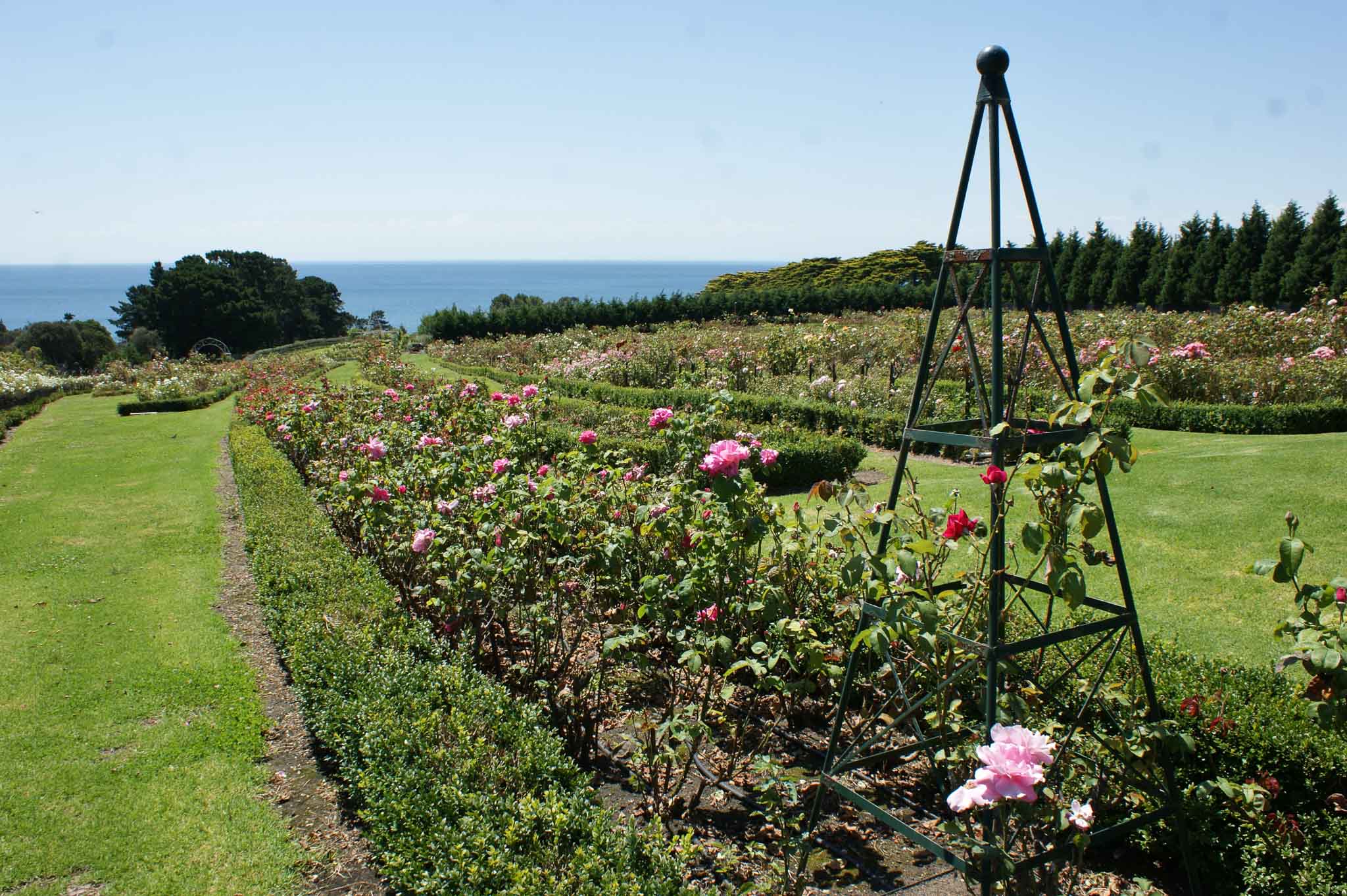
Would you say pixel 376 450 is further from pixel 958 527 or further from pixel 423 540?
pixel 958 527

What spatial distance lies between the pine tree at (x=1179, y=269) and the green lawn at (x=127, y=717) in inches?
1384

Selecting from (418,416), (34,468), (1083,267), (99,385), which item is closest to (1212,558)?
(418,416)

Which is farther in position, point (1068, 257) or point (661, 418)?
Answer: point (1068, 257)

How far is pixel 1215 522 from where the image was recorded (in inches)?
244

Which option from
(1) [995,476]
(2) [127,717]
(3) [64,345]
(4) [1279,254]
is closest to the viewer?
(1) [995,476]

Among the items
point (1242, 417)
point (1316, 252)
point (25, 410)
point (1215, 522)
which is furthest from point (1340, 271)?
point (25, 410)

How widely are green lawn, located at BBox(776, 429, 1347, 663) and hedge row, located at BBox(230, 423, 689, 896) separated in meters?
2.80

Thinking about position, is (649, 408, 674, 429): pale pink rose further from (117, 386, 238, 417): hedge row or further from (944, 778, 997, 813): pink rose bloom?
(117, 386, 238, 417): hedge row

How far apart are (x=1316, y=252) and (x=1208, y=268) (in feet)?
12.7

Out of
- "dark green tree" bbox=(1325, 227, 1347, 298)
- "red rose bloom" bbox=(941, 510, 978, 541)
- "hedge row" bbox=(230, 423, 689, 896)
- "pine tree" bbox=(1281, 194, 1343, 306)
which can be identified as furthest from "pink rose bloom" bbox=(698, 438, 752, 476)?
"pine tree" bbox=(1281, 194, 1343, 306)

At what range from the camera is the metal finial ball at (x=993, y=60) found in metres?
2.24

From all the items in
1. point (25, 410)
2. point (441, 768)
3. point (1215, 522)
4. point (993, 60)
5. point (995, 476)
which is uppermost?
point (993, 60)

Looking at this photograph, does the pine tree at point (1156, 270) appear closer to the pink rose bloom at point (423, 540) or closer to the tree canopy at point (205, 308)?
the pink rose bloom at point (423, 540)

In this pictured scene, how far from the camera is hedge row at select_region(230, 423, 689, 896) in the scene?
7.55ft
